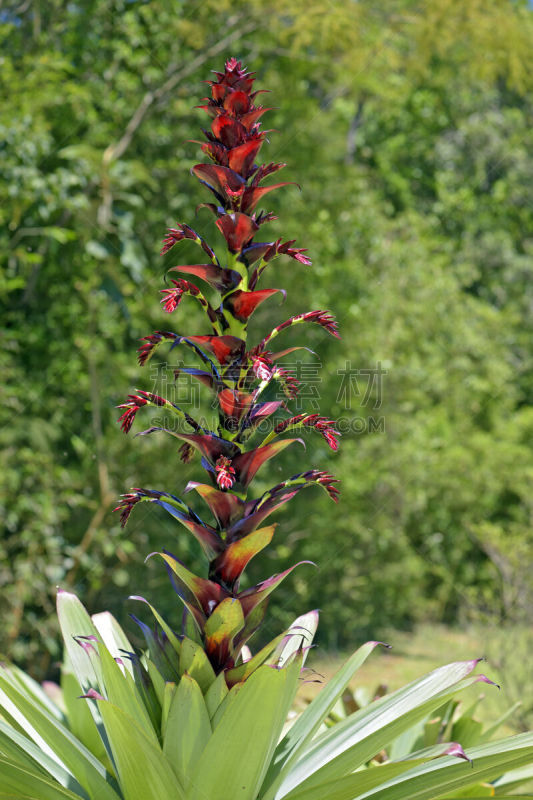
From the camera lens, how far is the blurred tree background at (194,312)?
5.45 meters

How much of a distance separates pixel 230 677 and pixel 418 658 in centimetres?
724

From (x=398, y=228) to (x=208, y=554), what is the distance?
8201 millimetres

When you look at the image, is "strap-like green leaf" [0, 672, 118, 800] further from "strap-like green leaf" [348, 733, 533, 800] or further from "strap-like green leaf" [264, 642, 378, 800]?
"strap-like green leaf" [348, 733, 533, 800]

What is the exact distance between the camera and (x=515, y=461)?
9.62 metres

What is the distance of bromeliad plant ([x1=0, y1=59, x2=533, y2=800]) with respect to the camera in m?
1.39

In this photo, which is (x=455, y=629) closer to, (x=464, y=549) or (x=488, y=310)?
(x=464, y=549)

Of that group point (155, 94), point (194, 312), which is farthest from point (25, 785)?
point (155, 94)

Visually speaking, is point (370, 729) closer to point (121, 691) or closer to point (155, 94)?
point (121, 691)

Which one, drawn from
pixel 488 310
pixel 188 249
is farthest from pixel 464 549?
pixel 188 249

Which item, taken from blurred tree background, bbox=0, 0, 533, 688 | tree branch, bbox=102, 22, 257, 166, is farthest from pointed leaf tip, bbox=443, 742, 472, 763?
tree branch, bbox=102, 22, 257, 166

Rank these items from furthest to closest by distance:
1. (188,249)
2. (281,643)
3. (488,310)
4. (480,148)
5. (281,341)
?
(480,148) → (488,310) → (281,341) → (188,249) → (281,643)

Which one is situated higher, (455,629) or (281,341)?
(281,341)

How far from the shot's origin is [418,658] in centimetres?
815

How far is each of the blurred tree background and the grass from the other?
0.31m
